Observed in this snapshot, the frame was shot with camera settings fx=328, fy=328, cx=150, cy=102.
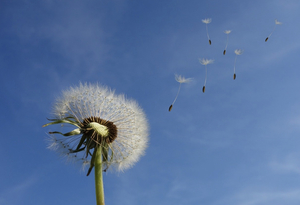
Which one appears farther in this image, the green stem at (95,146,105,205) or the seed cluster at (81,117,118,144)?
the seed cluster at (81,117,118,144)

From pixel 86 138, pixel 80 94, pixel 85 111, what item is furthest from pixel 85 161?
pixel 80 94

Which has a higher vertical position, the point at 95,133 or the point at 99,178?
the point at 95,133

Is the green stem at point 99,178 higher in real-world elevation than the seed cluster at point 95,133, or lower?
lower

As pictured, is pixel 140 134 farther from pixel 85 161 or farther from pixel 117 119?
pixel 85 161

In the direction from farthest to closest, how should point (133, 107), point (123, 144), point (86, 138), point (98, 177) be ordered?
1. point (133, 107)
2. point (123, 144)
3. point (86, 138)
4. point (98, 177)

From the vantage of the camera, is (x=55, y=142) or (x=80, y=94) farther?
(x=80, y=94)

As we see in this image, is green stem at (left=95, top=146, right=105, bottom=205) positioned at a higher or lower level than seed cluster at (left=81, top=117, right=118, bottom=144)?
lower

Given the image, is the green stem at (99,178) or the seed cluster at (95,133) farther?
Answer: the seed cluster at (95,133)

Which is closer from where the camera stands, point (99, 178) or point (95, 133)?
point (99, 178)
